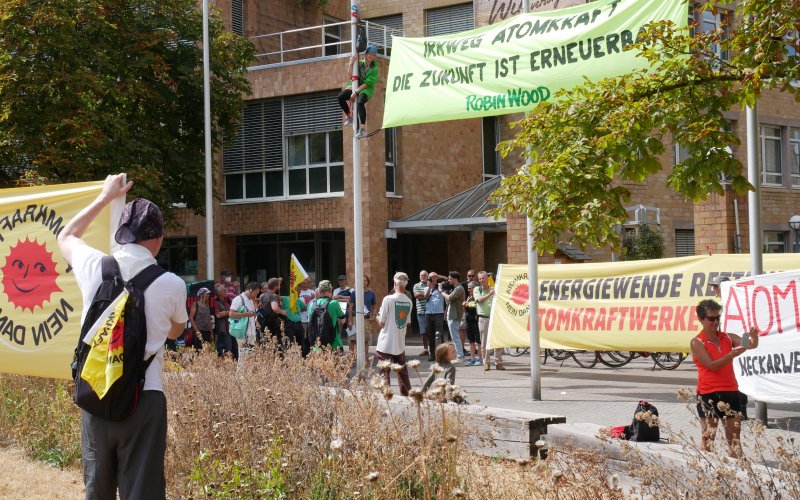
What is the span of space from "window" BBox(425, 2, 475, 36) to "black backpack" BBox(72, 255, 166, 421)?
97.1 feet

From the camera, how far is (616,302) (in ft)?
51.0

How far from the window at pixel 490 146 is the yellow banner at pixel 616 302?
45.8ft

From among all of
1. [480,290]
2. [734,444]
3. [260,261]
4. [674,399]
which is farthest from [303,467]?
[260,261]

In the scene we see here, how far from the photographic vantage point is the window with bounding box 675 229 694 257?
29.8 metres

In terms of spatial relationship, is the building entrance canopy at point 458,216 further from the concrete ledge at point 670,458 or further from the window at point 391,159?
the concrete ledge at point 670,458

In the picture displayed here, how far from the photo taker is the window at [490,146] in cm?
3110

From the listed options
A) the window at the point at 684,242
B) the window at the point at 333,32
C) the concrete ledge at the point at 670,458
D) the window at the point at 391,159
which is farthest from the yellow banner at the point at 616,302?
the window at the point at 333,32

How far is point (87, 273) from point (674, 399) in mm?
10598

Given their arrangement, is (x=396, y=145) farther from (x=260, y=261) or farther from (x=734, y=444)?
(x=734, y=444)

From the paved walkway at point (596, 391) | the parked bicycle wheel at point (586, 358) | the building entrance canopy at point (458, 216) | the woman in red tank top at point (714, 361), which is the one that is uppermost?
the building entrance canopy at point (458, 216)

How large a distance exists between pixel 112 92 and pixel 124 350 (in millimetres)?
20050

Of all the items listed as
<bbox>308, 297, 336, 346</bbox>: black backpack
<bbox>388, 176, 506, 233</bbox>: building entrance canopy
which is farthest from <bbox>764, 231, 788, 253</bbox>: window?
<bbox>308, 297, 336, 346</bbox>: black backpack

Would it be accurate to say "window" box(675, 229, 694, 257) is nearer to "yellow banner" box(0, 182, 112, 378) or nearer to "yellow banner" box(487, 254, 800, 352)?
"yellow banner" box(487, 254, 800, 352)

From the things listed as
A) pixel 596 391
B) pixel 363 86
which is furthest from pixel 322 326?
pixel 596 391
